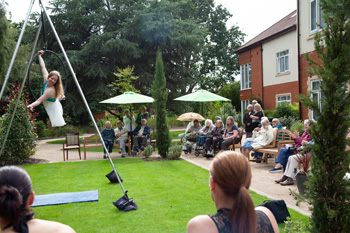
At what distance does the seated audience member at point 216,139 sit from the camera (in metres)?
12.4

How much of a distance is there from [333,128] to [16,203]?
2552 millimetres

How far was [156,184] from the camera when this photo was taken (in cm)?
826

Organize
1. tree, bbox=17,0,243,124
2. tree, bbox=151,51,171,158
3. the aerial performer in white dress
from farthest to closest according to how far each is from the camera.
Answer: tree, bbox=17,0,243,124 → tree, bbox=151,51,171,158 → the aerial performer in white dress

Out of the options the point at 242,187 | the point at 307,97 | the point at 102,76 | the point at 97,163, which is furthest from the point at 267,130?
the point at 102,76

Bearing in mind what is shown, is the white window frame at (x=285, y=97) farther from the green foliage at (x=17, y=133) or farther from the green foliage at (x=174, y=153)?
the green foliage at (x=17, y=133)

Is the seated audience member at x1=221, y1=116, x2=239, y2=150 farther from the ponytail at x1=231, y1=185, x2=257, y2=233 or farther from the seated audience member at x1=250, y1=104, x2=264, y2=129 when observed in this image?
the ponytail at x1=231, y1=185, x2=257, y2=233

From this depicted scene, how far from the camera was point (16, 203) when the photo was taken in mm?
1831

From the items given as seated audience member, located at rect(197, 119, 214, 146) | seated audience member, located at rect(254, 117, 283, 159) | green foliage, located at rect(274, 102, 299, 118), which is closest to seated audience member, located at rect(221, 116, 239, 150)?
seated audience member, located at rect(254, 117, 283, 159)

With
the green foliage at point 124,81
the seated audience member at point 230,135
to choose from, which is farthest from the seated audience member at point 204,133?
the green foliage at point 124,81

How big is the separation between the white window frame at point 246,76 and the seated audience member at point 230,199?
2634 centimetres

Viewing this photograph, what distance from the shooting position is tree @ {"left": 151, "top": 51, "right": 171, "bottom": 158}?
42.7 ft

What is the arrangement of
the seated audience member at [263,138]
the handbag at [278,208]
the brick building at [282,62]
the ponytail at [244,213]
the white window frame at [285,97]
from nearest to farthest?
the ponytail at [244,213] < the handbag at [278,208] < the seated audience member at [263,138] < the brick building at [282,62] < the white window frame at [285,97]

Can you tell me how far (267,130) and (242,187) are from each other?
878 cm

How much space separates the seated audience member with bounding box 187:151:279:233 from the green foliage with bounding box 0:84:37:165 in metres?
11.2
